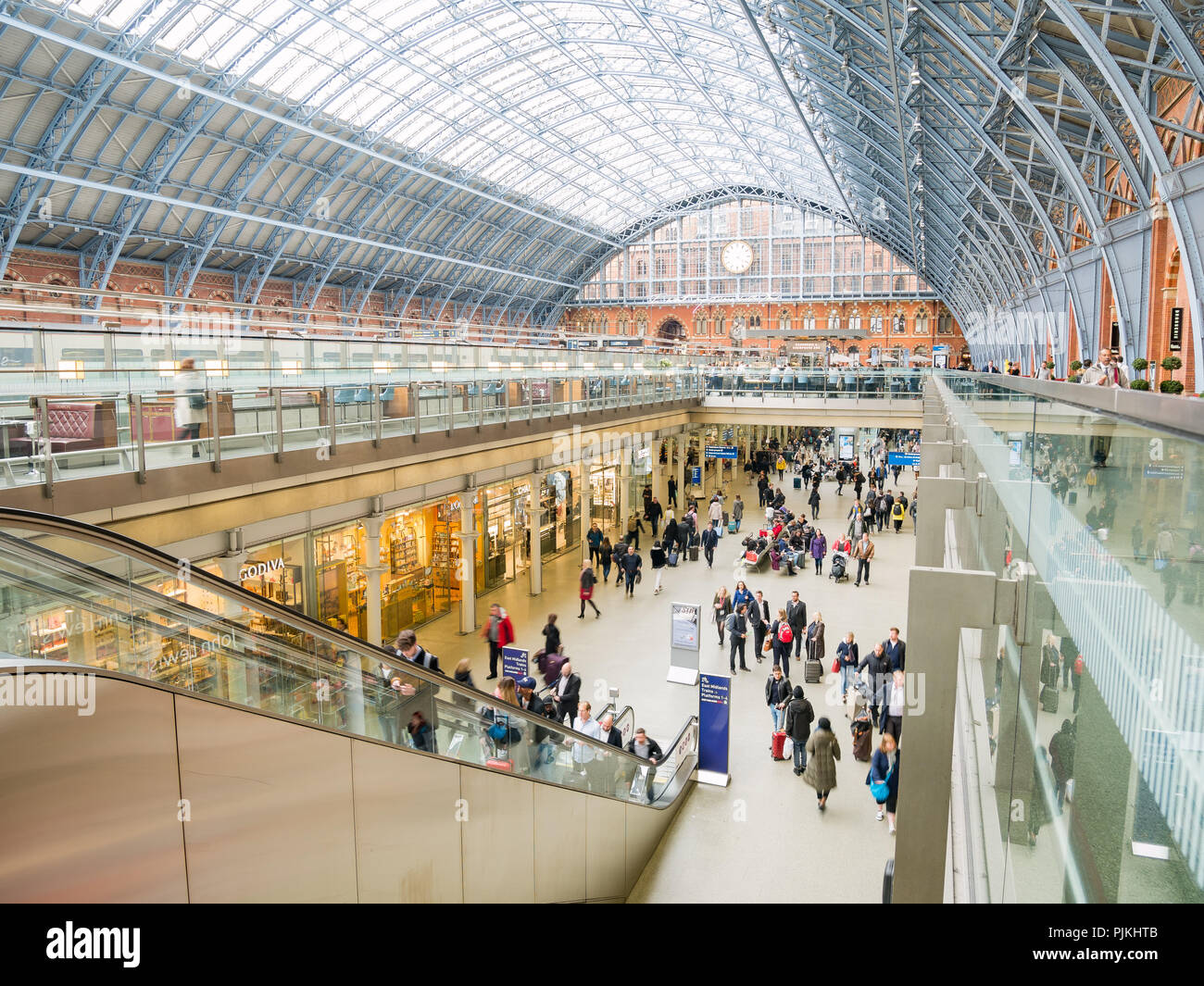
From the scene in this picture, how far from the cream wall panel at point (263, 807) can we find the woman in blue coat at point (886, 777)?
6.58 metres

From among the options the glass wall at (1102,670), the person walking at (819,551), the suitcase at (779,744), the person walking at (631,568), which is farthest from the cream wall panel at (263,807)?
the person walking at (819,551)

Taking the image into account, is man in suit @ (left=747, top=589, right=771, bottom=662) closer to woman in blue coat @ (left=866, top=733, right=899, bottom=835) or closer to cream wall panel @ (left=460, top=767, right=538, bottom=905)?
woman in blue coat @ (left=866, top=733, right=899, bottom=835)

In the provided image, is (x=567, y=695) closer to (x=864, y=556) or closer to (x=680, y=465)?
(x=864, y=556)

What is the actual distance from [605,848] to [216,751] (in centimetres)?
524

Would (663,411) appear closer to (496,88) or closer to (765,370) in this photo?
(765,370)

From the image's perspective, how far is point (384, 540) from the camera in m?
16.5

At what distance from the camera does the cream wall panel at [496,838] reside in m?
5.35

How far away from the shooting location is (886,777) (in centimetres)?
913

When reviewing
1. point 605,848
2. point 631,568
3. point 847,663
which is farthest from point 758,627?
point 605,848

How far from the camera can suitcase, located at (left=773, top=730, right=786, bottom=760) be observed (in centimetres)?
1108

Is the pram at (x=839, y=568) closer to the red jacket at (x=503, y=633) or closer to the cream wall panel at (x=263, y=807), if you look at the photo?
the red jacket at (x=503, y=633)

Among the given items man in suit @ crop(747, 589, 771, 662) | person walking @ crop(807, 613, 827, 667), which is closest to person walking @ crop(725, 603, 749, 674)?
man in suit @ crop(747, 589, 771, 662)

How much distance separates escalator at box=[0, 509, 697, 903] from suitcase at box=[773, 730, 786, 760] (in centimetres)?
574
